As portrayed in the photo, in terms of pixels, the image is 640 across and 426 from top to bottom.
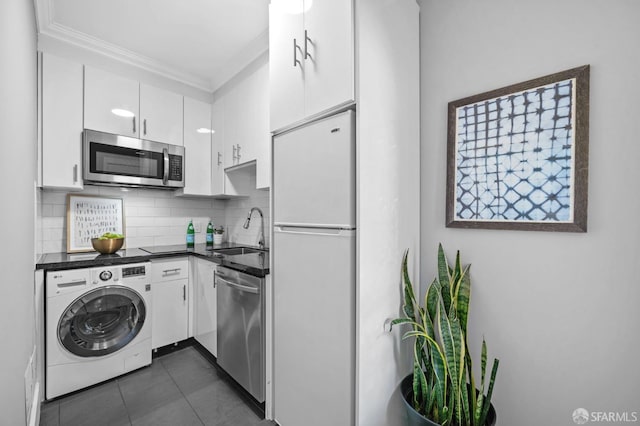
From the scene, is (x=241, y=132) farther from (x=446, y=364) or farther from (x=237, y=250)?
(x=446, y=364)

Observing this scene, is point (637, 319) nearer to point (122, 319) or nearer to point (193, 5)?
point (193, 5)

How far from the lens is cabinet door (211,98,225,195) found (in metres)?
2.83

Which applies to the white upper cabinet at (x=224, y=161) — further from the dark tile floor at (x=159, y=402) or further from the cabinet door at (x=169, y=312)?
the dark tile floor at (x=159, y=402)

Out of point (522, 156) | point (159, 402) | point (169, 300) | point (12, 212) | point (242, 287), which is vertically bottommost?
point (159, 402)

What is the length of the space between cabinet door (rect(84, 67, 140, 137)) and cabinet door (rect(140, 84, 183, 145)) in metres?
0.06

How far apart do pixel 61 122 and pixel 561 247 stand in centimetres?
334

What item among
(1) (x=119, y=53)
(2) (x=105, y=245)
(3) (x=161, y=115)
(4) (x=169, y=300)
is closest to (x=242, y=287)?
(4) (x=169, y=300)

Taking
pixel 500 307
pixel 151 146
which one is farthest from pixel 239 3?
pixel 500 307

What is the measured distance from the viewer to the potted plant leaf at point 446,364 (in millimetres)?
1173

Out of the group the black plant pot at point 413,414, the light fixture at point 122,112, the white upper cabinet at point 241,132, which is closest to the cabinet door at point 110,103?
the light fixture at point 122,112

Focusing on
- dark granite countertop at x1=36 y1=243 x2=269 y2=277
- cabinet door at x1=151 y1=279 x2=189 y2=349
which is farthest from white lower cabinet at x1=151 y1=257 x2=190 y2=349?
dark granite countertop at x1=36 y1=243 x2=269 y2=277

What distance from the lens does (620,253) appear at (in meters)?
1.04

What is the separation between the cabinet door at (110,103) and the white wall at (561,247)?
2566mm

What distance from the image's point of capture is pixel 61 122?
2162mm
